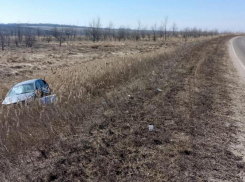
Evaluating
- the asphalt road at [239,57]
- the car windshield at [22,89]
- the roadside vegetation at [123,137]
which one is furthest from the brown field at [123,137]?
the asphalt road at [239,57]

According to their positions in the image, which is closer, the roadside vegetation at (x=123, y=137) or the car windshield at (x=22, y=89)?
the roadside vegetation at (x=123, y=137)

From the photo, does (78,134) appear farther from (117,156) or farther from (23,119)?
(23,119)

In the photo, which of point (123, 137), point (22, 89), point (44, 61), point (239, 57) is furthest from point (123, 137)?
point (44, 61)

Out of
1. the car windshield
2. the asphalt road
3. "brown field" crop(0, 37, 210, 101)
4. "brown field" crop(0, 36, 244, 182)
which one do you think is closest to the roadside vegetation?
"brown field" crop(0, 36, 244, 182)

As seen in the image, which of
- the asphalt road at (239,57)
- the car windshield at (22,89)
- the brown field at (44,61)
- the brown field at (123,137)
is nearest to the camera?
the brown field at (123,137)

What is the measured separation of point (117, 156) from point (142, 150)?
17.3 inches

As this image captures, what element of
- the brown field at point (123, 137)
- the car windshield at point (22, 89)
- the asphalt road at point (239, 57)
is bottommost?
the brown field at point (123, 137)

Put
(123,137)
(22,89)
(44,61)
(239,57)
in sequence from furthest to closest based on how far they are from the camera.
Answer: (44,61) < (239,57) < (22,89) < (123,137)

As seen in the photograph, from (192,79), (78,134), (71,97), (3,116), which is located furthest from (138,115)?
(192,79)

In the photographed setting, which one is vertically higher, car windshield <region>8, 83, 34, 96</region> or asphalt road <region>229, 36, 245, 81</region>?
asphalt road <region>229, 36, 245, 81</region>

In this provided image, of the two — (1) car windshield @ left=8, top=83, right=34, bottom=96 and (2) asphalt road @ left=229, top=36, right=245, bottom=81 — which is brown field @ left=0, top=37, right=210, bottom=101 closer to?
(1) car windshield @ left=8, top=83, right=34, bottom=96

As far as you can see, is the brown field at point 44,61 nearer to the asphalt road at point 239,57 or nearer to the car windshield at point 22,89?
the car windshield at point 22,89

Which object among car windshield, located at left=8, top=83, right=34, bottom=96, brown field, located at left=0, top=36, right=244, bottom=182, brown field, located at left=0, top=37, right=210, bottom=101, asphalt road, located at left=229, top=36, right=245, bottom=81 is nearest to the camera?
brown field, located at left=0, top=36, right=244, bottom=182

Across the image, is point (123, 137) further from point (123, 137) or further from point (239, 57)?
point (239, 57)
